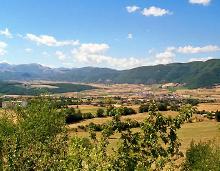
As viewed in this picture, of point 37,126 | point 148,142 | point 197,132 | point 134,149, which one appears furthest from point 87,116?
point 148,142

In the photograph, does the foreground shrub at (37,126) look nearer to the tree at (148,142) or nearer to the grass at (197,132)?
the tree at (148,142)

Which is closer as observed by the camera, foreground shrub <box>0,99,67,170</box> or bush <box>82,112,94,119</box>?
foreground shrub <box>0,99,67,170</box>

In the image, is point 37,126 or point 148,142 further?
point 37,126

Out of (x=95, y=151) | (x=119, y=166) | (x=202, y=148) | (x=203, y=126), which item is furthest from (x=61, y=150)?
(x=203, y=126)

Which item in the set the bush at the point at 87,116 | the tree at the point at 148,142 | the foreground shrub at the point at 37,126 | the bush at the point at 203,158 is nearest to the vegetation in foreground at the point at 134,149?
the tree at the point at 148,142

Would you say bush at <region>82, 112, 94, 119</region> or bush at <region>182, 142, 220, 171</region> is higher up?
bush at <region>182, 142, 220, 171</region>

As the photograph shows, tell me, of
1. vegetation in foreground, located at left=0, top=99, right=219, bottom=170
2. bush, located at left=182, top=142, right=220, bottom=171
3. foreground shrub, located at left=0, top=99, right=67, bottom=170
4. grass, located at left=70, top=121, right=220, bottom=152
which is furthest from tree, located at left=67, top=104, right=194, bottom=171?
grass, located at left=70, top=121, right=220, bottom=152

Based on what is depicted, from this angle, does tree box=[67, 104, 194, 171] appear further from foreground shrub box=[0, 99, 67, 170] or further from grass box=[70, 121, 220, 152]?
grass box=[70, 121, 220, 152]

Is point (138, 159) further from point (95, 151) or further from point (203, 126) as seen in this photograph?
point (203, 126)

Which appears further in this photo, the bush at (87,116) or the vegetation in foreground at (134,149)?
the bush at (87,116)

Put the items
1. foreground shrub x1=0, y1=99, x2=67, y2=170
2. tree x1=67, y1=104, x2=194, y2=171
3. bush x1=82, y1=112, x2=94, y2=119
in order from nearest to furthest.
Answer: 1. tree x1=67, y1=104, x2=194, y2=171
2. foreground shrub x1=0, y1=99, x2=67, y2=170
3. bush x1=82, y1=112, x2=94, y2=119

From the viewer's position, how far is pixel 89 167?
1005 inches

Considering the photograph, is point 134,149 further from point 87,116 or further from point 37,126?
point 87,116

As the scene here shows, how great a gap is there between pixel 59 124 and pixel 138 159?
49.8 meters
